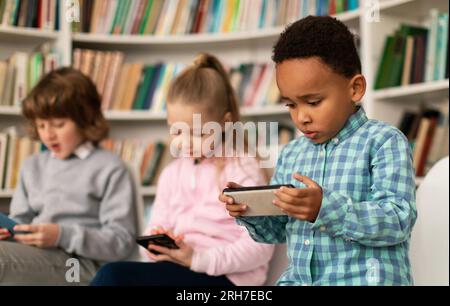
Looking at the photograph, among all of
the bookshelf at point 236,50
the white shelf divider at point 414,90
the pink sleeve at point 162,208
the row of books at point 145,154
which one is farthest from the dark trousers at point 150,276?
the row of books at point 145,154

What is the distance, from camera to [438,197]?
1.17 meters

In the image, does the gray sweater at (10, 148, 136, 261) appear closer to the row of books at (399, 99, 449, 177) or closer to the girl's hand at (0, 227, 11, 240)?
the girl's hand at (0, 227, 11, 240)

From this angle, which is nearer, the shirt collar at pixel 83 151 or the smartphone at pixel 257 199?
the smartphone at pixel 257 199

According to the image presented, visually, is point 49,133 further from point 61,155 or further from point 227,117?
point 227,117

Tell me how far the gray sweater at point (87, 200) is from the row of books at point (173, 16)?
0.83m

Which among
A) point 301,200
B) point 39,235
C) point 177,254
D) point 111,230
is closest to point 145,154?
point 111,230

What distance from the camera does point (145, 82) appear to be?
2.22 m

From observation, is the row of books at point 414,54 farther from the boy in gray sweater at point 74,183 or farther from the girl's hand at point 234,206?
the girl's hand at point 234,206

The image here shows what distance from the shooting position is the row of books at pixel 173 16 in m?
2.15

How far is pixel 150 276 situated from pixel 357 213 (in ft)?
1.54

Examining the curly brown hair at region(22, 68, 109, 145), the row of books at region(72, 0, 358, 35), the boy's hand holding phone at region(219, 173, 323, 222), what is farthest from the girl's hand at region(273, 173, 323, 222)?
the row of books at region(72, 0, 358, 35)

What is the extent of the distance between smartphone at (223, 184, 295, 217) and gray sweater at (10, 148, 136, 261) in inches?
24.0
